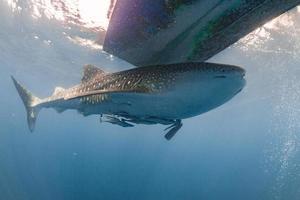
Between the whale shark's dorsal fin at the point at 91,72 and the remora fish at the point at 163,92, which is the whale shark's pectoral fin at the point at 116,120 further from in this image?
the whale shark's dorsal fin at the point at 91,72

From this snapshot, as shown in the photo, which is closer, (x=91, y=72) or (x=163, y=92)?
(x=163, y=92)

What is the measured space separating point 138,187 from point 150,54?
1385 inches

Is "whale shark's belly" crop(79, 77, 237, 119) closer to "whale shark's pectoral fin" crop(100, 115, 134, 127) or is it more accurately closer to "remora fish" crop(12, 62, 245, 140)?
"remora fish" crop(12, 62, 245, 140)

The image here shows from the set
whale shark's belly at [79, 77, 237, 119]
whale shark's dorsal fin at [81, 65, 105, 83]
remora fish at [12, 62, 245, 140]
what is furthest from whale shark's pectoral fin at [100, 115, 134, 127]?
whale shark's dorsal fin at [81, 65, 105, 83]

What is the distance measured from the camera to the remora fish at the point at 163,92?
11.4 ft

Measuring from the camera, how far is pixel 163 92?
3826 mm

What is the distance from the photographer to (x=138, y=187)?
125 feet

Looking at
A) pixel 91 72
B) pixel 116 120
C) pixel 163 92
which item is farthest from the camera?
pixel 91 72

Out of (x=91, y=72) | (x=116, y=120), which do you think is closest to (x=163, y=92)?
(x=116, y=120)

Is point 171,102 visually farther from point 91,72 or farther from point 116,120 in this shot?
point 91,72

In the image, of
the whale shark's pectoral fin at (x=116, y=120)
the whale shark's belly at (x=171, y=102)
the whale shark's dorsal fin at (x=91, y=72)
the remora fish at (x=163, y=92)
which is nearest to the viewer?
the remora fish at (x=163, y=92)

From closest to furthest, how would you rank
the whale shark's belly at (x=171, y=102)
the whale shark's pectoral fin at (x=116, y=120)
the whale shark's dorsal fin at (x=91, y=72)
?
1. the whale shark's belly at (x=171, y=102)
2. the whale shark's pectoral fin at (x=116, y=120)
3. the whale shark's dorsal fin at (x=91, y=72)

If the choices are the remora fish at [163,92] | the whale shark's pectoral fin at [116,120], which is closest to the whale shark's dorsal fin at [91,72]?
the remora fish at [163,92]

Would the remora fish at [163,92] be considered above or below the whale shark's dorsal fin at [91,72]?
below
